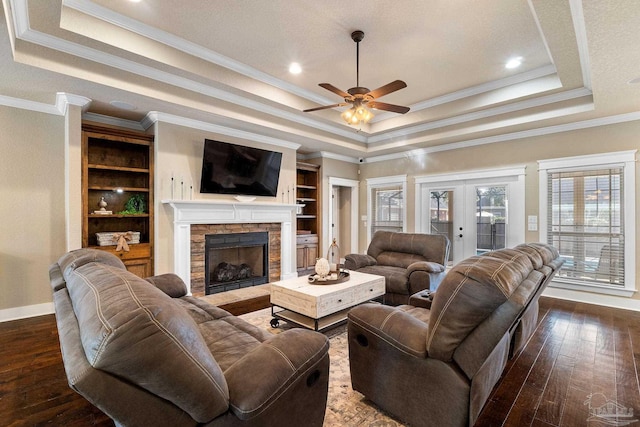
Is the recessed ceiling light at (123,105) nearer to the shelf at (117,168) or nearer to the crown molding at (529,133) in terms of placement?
the shelf at (117,168)

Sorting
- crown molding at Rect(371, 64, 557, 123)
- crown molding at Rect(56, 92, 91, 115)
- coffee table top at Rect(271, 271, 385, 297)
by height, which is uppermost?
crown molding at Rect(371, 64, 557, 123)

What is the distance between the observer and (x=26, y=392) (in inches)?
86.0

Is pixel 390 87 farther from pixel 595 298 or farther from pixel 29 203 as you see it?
pixel 29 203

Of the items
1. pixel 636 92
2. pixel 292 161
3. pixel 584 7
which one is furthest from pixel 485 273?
pixel 292 161

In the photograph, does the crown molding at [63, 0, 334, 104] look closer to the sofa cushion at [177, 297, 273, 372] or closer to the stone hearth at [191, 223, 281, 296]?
the stone hearth at [191, 223, 281, 296]

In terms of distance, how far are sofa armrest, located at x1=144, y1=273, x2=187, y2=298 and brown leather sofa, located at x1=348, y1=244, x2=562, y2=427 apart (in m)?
1.79

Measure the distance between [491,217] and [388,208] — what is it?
2.13 meters

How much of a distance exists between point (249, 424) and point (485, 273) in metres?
1.20

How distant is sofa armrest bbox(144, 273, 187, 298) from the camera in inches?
110

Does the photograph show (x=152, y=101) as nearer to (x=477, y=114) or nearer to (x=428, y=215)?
(x=477, y=114)

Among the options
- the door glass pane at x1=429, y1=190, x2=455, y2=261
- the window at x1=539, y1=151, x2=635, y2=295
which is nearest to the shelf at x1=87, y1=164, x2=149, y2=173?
the door glass pane at x1=429, y1=190, x2=455, y2=261

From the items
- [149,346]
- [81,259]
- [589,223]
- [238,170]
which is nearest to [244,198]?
[238,170]

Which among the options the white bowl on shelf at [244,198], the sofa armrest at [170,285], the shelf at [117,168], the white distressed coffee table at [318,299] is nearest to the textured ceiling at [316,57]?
the shelf at [117,168]

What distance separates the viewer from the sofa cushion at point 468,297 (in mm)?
1391
